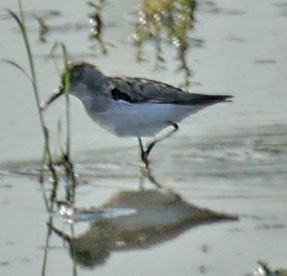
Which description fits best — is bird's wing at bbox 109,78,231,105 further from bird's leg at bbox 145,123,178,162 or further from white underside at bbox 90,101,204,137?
bird's leg at bbox 145,123,178,162

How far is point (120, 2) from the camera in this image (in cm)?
1301

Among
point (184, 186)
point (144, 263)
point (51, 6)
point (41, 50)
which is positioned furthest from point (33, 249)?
point (51, 6)

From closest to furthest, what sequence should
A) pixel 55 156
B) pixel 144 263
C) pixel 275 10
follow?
pixel 144 263
pixel 55 156
pixel 275 10

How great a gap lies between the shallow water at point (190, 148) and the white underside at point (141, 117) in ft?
0.49

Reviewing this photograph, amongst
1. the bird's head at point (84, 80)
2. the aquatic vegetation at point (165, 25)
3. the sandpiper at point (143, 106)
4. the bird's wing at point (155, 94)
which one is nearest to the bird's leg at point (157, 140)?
the sandpiper at point (143, 106)

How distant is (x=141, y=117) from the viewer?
9.74 metres

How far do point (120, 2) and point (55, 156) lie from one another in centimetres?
371

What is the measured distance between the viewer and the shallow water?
7.72 metres

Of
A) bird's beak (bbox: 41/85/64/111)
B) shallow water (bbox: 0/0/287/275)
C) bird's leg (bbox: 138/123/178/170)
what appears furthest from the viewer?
bird's beak (bbox: 41/85/64/111)

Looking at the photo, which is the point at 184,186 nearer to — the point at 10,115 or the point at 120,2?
the point at 10,115

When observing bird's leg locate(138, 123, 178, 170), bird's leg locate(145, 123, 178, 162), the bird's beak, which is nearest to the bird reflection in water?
bird's leg locate(138, 123, 178, 170)

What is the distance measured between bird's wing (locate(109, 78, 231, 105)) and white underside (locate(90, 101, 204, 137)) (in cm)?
4

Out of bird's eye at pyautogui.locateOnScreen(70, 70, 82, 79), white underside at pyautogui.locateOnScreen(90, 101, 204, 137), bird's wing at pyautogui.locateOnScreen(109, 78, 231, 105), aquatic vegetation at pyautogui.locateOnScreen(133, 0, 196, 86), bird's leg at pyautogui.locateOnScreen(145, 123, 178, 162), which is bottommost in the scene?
aquatic vegetation at pyautogui.locateOnScreen(133, 0, 196, 86)

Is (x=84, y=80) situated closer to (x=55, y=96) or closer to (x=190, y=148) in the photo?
(x=55, y=96)
